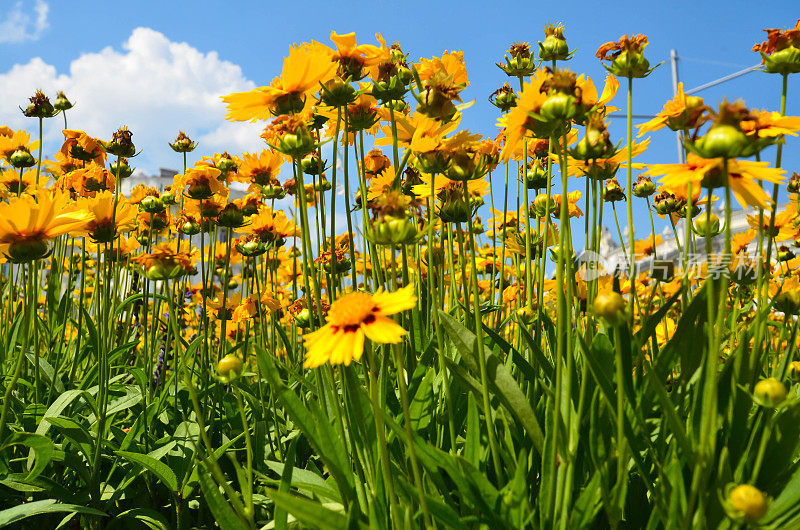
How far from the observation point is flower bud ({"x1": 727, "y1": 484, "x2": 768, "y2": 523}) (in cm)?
47

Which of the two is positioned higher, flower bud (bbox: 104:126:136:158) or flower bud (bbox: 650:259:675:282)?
flower bud (bbox: 104:126:136:158)

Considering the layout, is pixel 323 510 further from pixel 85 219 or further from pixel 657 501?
pixel 85 219

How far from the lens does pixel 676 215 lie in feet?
4.78

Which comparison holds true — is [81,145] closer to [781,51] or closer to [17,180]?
[17,180]

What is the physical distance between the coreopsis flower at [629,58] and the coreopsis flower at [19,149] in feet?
5.77

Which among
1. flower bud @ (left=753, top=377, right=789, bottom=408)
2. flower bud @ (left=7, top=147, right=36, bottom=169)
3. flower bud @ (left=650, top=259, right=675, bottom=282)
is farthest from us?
flower bud @ (left=7, top=147, right=36, bottom=169)

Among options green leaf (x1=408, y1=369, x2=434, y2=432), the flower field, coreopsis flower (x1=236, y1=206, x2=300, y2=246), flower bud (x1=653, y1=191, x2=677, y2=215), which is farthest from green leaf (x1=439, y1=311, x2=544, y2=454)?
coreopsis flower (x1=236, y1=206, x2=300, y2=246)

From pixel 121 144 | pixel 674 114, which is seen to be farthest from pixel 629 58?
pixel 121 144

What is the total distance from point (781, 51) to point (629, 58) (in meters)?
0.21

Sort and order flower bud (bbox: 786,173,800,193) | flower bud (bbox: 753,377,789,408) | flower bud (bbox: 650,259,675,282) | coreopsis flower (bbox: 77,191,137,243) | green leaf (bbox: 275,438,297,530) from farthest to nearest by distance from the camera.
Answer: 1. flower bud (bbox: 786,173,800,193)
2. coreopsis flower (bbox: 77,191,137,243)
3. flower bud (bbox: 650,259,675,282)
4. green leaf (bbox: 275,438,297,530)
5. flower bud (bbox: 753,377,789,408)

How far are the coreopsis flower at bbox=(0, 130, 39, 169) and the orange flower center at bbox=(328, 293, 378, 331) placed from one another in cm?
174

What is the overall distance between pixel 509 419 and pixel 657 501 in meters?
0.24

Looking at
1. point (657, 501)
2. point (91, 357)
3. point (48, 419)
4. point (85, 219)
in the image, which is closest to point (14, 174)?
point (91, 357)

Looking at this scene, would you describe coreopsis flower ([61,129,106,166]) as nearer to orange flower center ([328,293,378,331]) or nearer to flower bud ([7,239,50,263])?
flower bud ([7,239,50,263])
